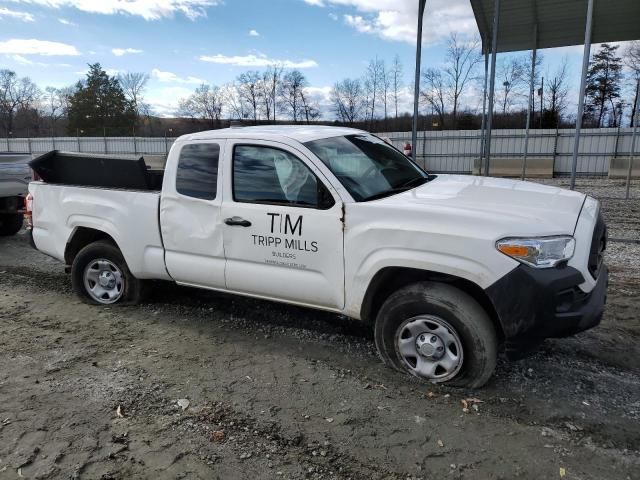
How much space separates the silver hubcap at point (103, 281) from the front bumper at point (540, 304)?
158 inches

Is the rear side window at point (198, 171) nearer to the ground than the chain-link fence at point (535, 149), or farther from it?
farther from it

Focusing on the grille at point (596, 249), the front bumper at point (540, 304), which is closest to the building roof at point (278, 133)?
the front bumper at point (540, 304)

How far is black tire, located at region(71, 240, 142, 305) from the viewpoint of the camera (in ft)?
17.5

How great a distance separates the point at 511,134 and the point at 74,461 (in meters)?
26.5

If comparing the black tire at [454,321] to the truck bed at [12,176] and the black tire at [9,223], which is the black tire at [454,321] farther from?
the black tire at [9,223]

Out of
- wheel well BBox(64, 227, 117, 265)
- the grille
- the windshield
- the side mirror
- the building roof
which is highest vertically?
the building roof

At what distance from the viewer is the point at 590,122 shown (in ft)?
155

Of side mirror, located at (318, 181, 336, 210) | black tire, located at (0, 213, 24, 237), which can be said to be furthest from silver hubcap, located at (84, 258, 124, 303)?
black tire, located at (0, 213, 24, 237)

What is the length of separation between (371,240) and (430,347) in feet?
2.92

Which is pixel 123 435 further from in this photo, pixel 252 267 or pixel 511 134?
pixel 511 134

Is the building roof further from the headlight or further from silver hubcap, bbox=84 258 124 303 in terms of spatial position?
the headlight

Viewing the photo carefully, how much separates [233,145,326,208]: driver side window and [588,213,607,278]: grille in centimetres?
198

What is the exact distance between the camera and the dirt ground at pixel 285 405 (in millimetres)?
2877

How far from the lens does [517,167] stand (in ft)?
78.1
